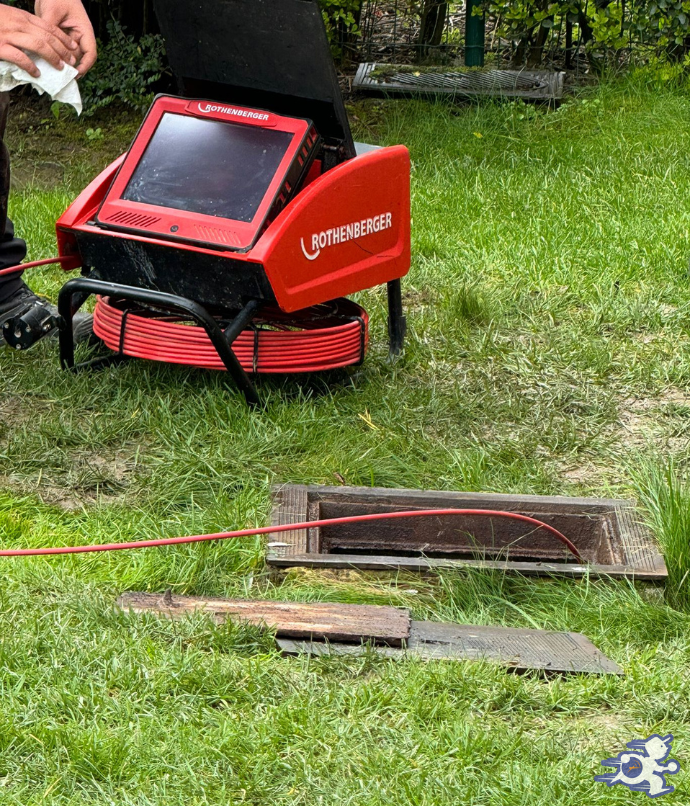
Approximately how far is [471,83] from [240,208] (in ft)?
12.3

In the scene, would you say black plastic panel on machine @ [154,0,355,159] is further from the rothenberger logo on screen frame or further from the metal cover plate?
the metal cover plate

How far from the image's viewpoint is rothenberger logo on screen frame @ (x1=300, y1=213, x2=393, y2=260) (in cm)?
318

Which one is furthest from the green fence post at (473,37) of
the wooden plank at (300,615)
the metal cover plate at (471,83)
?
the wooden plank at (300,615)

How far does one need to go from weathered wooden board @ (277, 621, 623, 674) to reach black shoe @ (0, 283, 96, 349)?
1.69 metres

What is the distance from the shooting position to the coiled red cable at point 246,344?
3.27m

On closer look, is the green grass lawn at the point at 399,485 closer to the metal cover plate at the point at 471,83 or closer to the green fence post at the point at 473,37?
the metal cover plate at the point at 471,83

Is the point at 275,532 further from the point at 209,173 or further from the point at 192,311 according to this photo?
the point at 209,173

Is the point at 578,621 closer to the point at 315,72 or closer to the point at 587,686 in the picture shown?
the point at 587,686

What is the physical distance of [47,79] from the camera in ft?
8.91

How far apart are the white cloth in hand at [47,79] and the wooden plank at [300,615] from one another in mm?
1287

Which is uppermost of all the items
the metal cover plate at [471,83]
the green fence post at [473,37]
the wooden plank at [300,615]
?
the wooden plank at [300,615]

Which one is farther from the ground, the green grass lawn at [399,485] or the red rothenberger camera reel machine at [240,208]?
the red rothenberger camera reel machine at [240,208]

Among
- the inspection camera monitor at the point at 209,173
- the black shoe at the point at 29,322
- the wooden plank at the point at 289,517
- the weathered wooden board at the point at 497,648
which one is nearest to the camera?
the weathered wooden board at the point at 497,648

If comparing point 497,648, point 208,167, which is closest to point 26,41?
point 208,167
